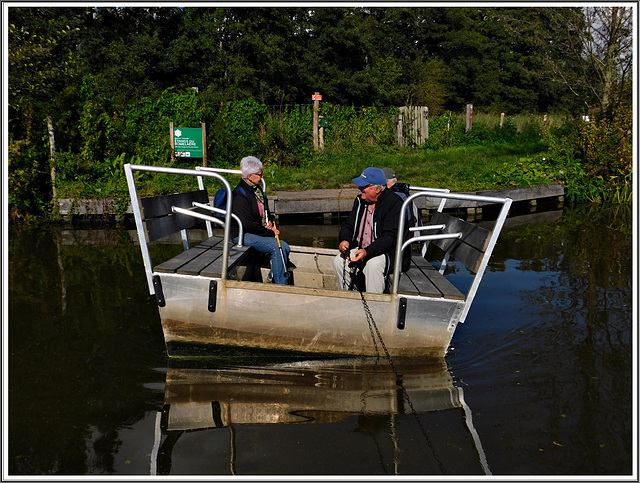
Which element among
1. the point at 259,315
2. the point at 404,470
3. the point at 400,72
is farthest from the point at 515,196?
the point at 400,72

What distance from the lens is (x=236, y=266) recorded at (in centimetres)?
568

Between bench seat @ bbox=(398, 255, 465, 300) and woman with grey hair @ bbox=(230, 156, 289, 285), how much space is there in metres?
1.21

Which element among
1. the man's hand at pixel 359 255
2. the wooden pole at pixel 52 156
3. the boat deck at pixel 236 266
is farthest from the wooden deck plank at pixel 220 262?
the wooden pole at pixel 52 156

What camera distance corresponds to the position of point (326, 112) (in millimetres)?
18766

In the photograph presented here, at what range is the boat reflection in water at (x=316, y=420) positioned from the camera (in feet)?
12.2

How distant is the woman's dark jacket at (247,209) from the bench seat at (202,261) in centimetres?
21

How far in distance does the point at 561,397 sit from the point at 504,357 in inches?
32.7

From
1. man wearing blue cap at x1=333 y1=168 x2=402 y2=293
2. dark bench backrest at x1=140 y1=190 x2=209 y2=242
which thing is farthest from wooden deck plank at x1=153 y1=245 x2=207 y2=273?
man wearing blue cap at x1=333 y1=168 x2=402 y2=293

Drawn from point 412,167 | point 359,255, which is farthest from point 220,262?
point 412,167

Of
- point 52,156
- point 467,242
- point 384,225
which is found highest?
point 52,156

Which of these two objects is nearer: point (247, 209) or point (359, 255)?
point (359, 255)

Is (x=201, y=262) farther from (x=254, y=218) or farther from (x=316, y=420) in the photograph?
(x=316, y=420)

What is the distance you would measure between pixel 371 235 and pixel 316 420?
1.89 metres

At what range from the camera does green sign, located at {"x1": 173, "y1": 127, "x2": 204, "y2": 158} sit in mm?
14570
